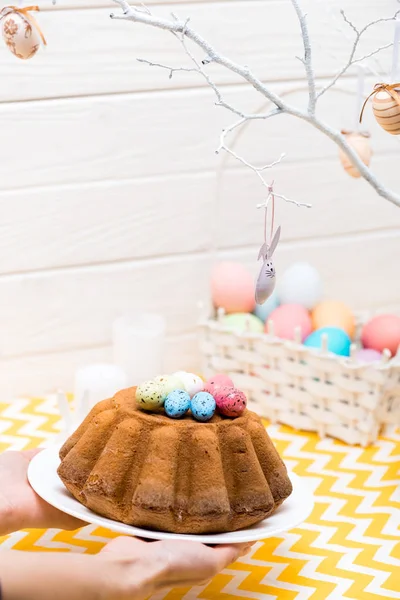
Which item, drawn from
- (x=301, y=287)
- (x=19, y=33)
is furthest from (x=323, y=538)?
(x=19, y=33)

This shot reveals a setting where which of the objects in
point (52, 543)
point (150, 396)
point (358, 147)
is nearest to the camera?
point (150, 396)

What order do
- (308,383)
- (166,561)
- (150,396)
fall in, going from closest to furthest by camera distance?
(166,561) → (150,396) → (308,383)

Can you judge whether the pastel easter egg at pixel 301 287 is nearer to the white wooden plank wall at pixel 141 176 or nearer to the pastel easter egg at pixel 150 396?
the white wooden plank wall at pixel 141 176

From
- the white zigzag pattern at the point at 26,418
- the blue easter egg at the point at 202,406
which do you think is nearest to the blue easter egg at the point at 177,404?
the blue easter egg at the point at 202,406

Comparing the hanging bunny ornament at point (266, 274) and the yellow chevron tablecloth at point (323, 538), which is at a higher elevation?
the hanging bunny ornament at point (266, 274)

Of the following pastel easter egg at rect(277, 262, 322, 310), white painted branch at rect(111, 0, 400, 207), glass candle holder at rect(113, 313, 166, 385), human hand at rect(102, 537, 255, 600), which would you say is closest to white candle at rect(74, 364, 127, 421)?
glass candle holder at rect(113, 313, 166, 385)

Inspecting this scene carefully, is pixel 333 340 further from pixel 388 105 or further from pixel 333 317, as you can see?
pixel 388 105

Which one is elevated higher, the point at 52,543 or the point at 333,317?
the point at 333,317
